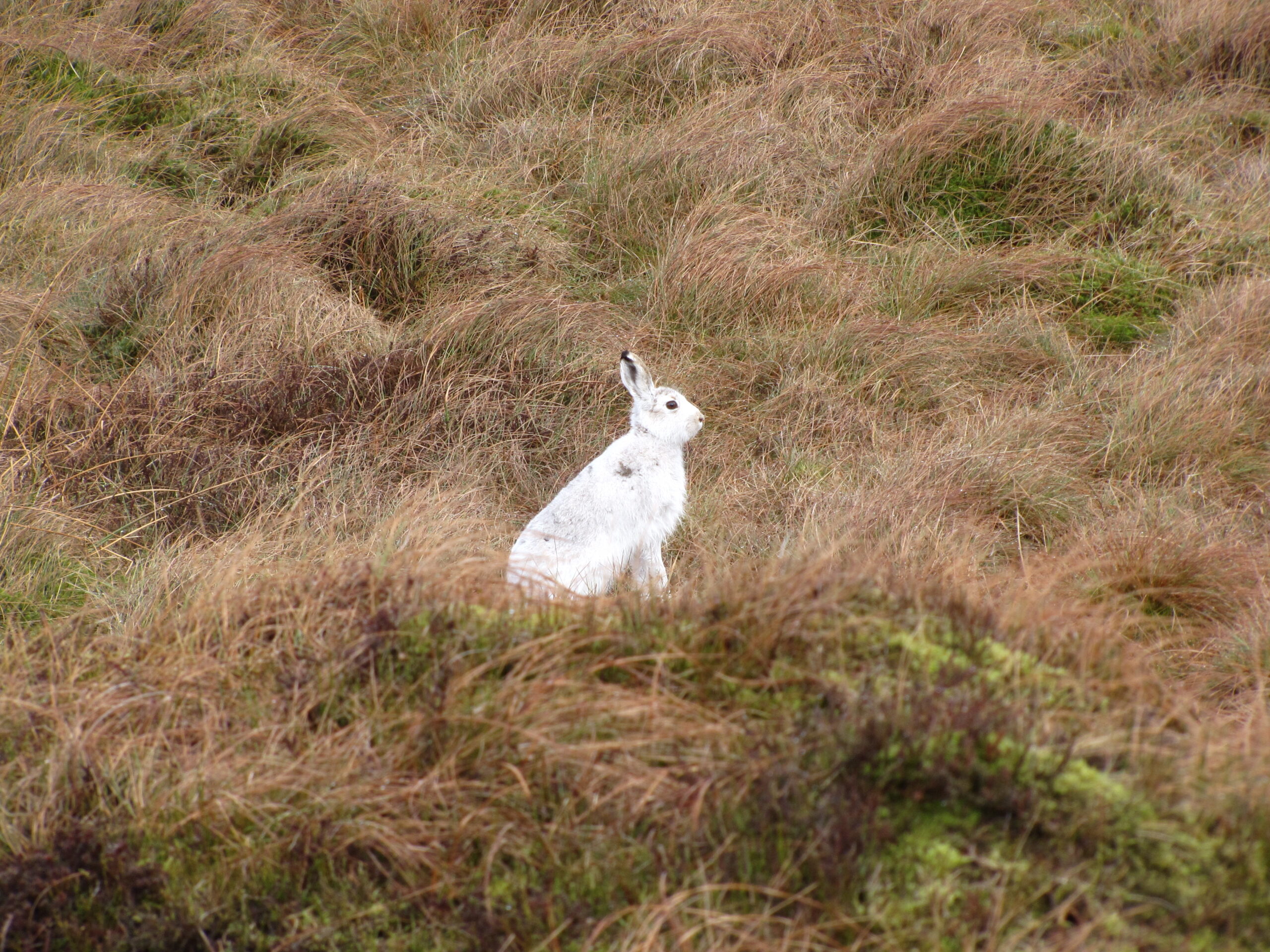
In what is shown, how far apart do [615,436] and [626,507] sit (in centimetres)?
118

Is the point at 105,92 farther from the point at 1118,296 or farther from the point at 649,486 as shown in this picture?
the point at 1118,296

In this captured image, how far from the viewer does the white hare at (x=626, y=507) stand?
4723 millimetres

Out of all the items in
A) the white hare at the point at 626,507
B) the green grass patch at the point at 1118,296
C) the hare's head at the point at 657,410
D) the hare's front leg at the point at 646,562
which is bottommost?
the hare's front leg at the point at 646,562

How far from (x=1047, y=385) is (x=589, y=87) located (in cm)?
435

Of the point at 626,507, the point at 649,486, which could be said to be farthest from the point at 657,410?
the point at 626,507

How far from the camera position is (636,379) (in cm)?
536

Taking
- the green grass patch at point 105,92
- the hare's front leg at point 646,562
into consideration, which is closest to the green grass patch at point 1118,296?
the hare's front leg at point 646,562

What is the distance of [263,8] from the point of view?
962 cm

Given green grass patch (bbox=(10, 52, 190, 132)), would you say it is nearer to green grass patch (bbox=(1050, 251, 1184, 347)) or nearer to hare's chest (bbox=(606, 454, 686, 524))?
Answer: hare's chest (bbox=(606, 454, 686, 524))

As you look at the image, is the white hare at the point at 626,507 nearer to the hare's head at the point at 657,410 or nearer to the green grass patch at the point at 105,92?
the hare's head at the point at 657,410

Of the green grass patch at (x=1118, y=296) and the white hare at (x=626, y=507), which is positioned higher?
the green grass patch at (x=1118, y=296)

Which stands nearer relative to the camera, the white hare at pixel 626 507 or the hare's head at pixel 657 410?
the white hare at pixel 626 507

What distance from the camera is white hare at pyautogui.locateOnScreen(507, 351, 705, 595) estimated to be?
472 centimetres

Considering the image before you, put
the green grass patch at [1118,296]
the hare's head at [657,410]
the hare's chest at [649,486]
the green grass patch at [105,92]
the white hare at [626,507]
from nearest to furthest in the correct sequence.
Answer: the white hare at [626,507] → the hare's chest at [649,486] → the hare's head at [657,410] → the green grass patch at [1118,296] → the green grass patch at [105,92]
